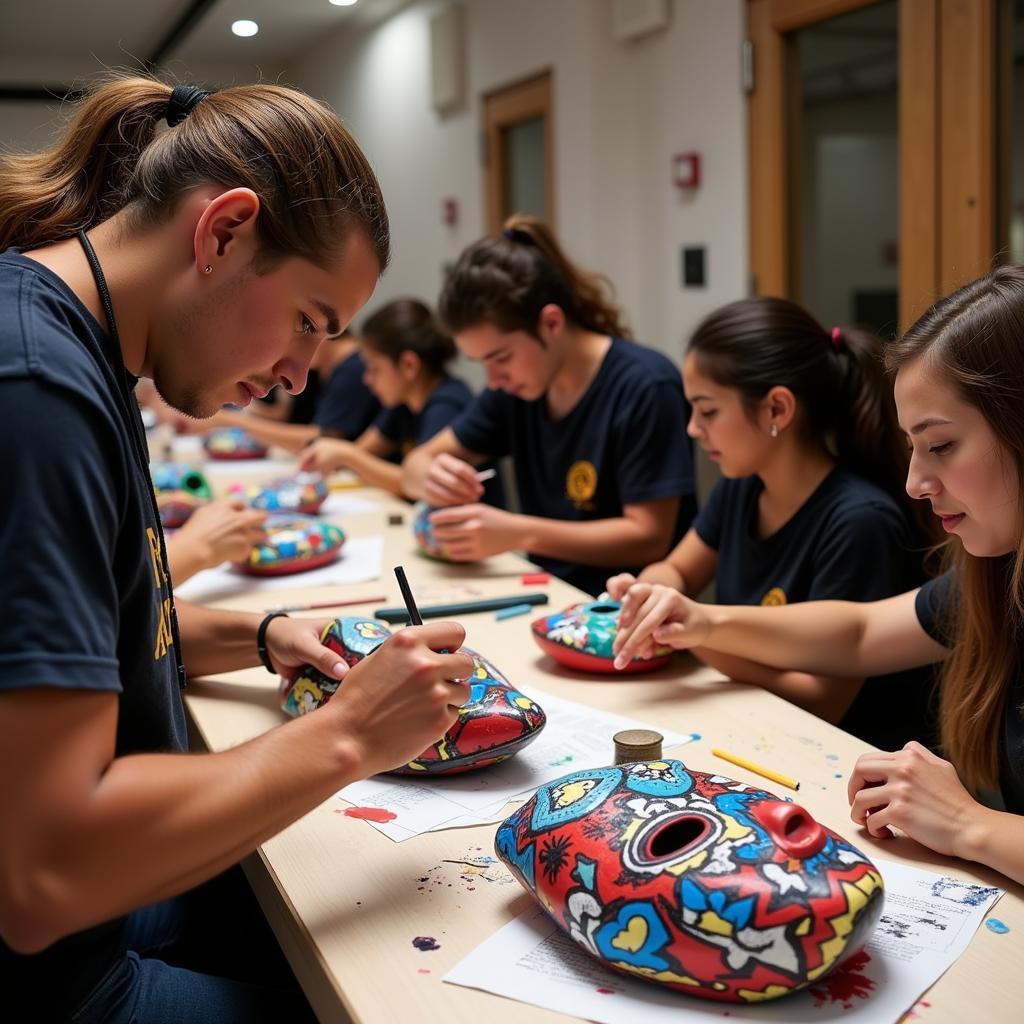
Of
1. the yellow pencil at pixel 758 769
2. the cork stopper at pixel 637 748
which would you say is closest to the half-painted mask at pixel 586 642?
the yellow pencil at pixel 758 769

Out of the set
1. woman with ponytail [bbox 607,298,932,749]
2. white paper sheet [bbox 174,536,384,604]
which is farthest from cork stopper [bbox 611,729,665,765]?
white paper sheet [bbox 174,536,384,604]

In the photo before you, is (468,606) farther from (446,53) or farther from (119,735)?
(446,53)

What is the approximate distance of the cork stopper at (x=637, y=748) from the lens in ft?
3.76

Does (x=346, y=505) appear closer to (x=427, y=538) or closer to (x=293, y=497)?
(x=293, y=497)

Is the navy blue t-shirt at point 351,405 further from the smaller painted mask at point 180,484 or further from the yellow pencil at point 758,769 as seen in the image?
the yellow pencil at point 758,769

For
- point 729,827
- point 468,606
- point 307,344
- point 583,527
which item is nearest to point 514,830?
point 729,827

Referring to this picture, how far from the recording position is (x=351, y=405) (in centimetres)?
438

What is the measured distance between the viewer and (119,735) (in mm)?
1002

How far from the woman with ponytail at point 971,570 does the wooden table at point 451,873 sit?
5cm

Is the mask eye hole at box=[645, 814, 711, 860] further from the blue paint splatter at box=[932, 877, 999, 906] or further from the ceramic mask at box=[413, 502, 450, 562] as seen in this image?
the ceramic mask at box=[413, 502, 450, 562]

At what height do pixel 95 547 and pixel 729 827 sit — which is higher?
pixel 95 547

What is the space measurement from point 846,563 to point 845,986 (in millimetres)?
954

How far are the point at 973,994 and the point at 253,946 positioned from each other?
2.98 feet

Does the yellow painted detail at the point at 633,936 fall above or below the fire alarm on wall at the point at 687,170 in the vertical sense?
below
